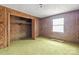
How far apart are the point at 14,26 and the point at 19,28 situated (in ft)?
1.74

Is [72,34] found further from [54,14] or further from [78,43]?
[54,14]

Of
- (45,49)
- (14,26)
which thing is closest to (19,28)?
(14,26)

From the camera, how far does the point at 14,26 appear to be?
18.0 feet

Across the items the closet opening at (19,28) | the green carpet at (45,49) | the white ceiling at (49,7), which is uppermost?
the white ceiling at (49,7)

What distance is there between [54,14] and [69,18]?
3.14ft

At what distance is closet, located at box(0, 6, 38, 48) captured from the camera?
3642 millimetres

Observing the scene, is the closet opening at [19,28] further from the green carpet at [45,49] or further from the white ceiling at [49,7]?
the white ceiling at [49,7]

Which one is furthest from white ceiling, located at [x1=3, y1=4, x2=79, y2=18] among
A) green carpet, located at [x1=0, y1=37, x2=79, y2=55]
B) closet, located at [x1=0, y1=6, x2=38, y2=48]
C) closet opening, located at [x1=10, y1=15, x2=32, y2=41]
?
closet opening, located at [x1=10, y1=15, x2=32, y2=41]

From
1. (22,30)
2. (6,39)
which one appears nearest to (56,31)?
(6,39)

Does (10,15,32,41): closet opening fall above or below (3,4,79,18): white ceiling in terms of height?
below

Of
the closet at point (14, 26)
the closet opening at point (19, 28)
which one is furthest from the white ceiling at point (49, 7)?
the closet opening at point (19, 28)

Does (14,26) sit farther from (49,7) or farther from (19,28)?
(49,7)

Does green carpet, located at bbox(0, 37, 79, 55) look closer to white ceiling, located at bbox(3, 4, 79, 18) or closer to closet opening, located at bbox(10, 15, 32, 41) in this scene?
white ceiling, located at bbox(3, 4, 79, 18)

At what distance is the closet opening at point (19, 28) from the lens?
17.3 ft
